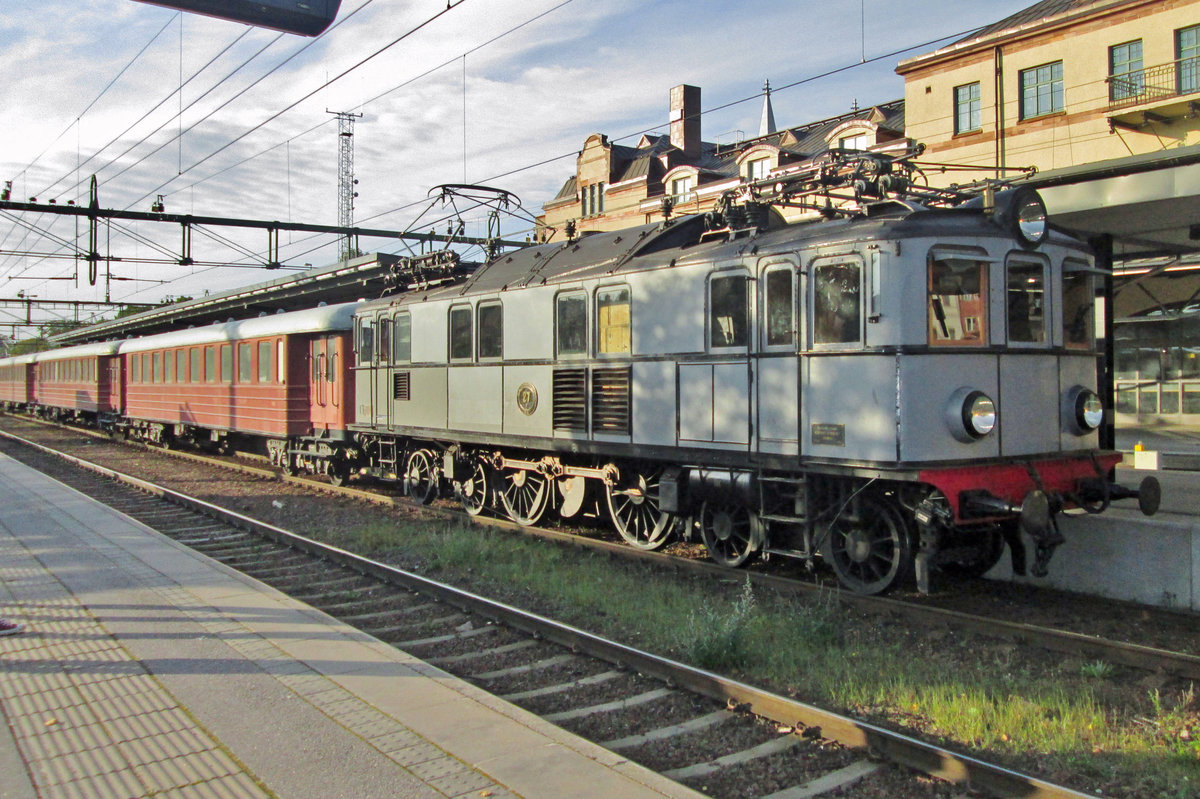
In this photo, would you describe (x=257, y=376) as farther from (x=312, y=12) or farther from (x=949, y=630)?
(x=949, y=630)

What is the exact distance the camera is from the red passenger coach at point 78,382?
32.1m

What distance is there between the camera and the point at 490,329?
12.5 m

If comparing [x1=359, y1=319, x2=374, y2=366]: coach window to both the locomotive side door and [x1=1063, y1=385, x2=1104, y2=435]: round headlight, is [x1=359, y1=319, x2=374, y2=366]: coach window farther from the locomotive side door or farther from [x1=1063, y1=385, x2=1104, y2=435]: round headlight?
[x1=1063, y1=385, x2=1104, y2=435]: round headlight

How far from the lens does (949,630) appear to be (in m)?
7.18

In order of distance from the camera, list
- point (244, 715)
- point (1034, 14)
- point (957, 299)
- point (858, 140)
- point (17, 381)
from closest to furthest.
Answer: point (244, 715)
point (957, 299)
point (1034, 14)
point (858, 140)
point (17, 381)

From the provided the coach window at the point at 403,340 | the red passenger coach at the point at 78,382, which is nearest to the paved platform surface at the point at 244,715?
the coach window at the point at 403,340

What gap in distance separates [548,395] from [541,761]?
7071 millimetres

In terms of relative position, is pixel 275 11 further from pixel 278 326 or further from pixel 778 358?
pixel 278 326

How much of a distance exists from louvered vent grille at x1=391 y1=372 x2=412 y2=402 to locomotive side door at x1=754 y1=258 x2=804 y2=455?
24.9 feet

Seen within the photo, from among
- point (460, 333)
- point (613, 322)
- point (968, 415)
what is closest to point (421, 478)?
point (460, 333)

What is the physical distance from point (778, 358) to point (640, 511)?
136 inches

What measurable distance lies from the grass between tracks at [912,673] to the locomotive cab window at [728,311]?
98.0 inches

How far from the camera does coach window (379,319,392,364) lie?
1511 cm

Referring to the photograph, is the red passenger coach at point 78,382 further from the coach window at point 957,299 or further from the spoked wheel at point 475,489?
the coach window at point 957,299
